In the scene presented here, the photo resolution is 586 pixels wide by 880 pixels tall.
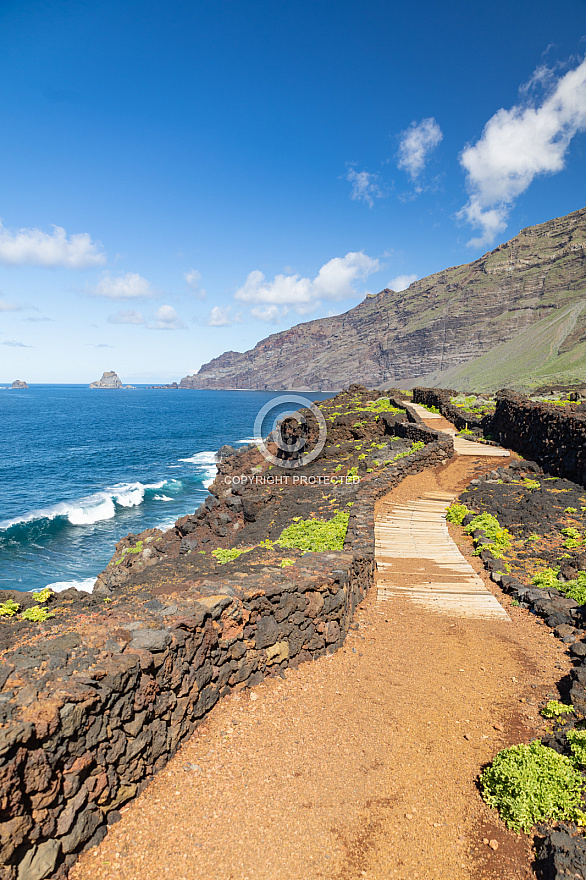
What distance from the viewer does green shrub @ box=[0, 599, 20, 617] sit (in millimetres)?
10750

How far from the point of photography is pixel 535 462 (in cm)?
2012

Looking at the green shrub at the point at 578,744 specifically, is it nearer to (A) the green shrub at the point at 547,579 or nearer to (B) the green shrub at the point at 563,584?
(B) the green shrub at the point at 563,584

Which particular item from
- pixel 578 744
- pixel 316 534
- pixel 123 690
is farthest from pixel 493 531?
pixel 123 690

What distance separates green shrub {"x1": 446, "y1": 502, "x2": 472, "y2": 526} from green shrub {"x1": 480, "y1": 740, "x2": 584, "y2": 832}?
981 centimetres

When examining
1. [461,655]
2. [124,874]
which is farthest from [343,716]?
[124,874]

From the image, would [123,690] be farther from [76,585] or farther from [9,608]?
[76,585]

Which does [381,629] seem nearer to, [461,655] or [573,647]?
[461,655]

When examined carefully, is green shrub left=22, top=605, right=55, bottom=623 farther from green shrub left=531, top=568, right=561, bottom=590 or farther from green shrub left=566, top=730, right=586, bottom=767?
green shrub left=531, top=568, right=561, bottom=590

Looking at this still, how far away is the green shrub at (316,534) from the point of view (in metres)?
12.5

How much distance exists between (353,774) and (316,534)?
7827 millimetres

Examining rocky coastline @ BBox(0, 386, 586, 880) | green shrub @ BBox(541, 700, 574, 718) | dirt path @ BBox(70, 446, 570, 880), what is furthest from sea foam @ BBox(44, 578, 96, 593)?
green shrub @ BBox(541, 700, 574, 718)

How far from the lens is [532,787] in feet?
16.0

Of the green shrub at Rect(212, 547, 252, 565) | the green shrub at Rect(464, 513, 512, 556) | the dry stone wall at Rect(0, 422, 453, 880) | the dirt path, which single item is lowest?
the green shrub at Rect(212, 547, 252, 565)

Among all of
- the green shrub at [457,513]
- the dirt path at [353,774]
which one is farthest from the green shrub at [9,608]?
the green shrub at [457,513]
